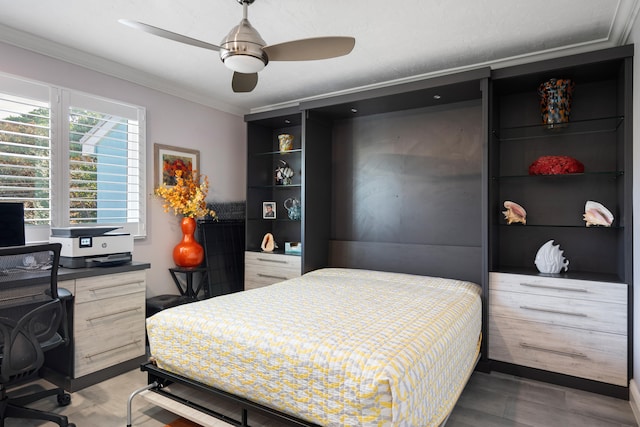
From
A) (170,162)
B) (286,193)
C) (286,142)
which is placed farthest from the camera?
(286,193)

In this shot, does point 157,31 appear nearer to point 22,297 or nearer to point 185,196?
point 22,297

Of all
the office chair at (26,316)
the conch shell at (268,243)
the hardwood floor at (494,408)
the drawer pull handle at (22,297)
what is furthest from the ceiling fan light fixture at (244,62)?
the conch shell at (268,243)

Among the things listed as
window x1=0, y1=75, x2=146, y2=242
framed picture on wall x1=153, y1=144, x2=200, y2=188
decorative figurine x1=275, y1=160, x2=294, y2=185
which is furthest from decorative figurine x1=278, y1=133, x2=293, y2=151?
window x1=0, y1=75, x2=146, y2=242

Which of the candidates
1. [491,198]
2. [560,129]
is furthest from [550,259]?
[560,129]

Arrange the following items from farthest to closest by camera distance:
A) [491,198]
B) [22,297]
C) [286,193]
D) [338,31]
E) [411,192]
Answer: [286,193]
[411,192]
[491,198]
[338,31]
[22,297]

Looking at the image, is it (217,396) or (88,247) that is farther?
(88,247)

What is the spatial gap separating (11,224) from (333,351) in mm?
2365

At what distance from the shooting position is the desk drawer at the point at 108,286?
2.64 m

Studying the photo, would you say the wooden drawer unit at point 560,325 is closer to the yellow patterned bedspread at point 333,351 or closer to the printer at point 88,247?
the yellow patterned bedspread at point 333,351

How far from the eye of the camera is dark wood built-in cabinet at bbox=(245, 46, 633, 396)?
103 inches

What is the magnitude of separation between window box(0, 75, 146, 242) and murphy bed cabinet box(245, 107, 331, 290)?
1223 mm

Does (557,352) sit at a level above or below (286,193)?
below

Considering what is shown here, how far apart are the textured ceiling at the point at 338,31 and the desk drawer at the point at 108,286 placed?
1.78 m

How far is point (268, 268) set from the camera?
4.08m
